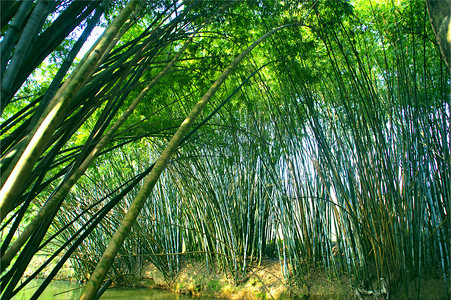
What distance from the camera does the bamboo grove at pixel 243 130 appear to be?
1.06 meters

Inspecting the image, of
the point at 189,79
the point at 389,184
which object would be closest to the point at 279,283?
the point at 389,184

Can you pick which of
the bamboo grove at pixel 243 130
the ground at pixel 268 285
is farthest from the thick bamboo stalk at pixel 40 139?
the ground at pixel 268 285

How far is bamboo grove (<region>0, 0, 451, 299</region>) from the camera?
1.06 metres

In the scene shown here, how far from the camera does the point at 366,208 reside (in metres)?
2.65

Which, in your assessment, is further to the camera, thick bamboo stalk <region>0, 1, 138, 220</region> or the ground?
the ground

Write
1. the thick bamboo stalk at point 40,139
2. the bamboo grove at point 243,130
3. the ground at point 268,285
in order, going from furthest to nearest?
the ground at point 268,285 → the bamboo grove at point 243,130 → the thick bamboo stalk at point 40,139

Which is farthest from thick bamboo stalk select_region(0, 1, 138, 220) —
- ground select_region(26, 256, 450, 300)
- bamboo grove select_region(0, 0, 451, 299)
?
ground select_region(26, 256, 450, 300)

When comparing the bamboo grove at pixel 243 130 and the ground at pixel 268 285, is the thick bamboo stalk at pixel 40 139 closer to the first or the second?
the bamboo grove at pixel 243 130

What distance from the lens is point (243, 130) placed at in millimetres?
2326

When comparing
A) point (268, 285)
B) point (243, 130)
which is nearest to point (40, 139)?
point (243, 130)

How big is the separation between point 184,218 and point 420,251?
9.40 ft

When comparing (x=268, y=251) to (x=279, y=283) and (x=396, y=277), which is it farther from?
(x=396, y=277)

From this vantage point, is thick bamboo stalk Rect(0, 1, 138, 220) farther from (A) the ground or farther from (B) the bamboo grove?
(A) the ground

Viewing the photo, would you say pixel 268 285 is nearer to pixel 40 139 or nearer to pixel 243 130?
pixel 243 130
